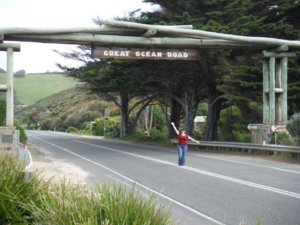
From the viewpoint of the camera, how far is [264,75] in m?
27.6

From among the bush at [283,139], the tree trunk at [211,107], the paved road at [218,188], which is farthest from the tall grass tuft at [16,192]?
the tree trunk at [211,107]

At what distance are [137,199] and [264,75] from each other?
75.3 feet

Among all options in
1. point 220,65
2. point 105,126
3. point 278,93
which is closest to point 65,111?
point 105,126

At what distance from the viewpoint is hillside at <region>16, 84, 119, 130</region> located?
93000 mm

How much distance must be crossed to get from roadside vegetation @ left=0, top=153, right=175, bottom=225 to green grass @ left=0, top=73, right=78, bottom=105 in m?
141

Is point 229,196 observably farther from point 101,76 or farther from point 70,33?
point 101,76

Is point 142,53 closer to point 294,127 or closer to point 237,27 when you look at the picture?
point 237,27

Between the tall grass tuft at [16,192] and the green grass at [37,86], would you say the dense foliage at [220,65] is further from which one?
the green grass at [37,86]

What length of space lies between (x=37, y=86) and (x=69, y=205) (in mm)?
162183

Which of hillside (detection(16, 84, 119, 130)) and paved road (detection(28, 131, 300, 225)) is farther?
hillside (detection(16, 84, 119, 130))

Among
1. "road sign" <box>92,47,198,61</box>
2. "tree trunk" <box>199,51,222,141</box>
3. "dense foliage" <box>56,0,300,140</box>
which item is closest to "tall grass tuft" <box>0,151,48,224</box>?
"road sign" <box>92,47,198,61</box>

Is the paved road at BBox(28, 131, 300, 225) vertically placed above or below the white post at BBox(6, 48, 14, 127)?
below

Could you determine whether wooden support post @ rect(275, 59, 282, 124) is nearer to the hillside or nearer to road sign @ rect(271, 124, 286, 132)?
road sign @ rect(271, 124, 286, 132)

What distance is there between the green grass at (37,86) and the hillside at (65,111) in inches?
449
